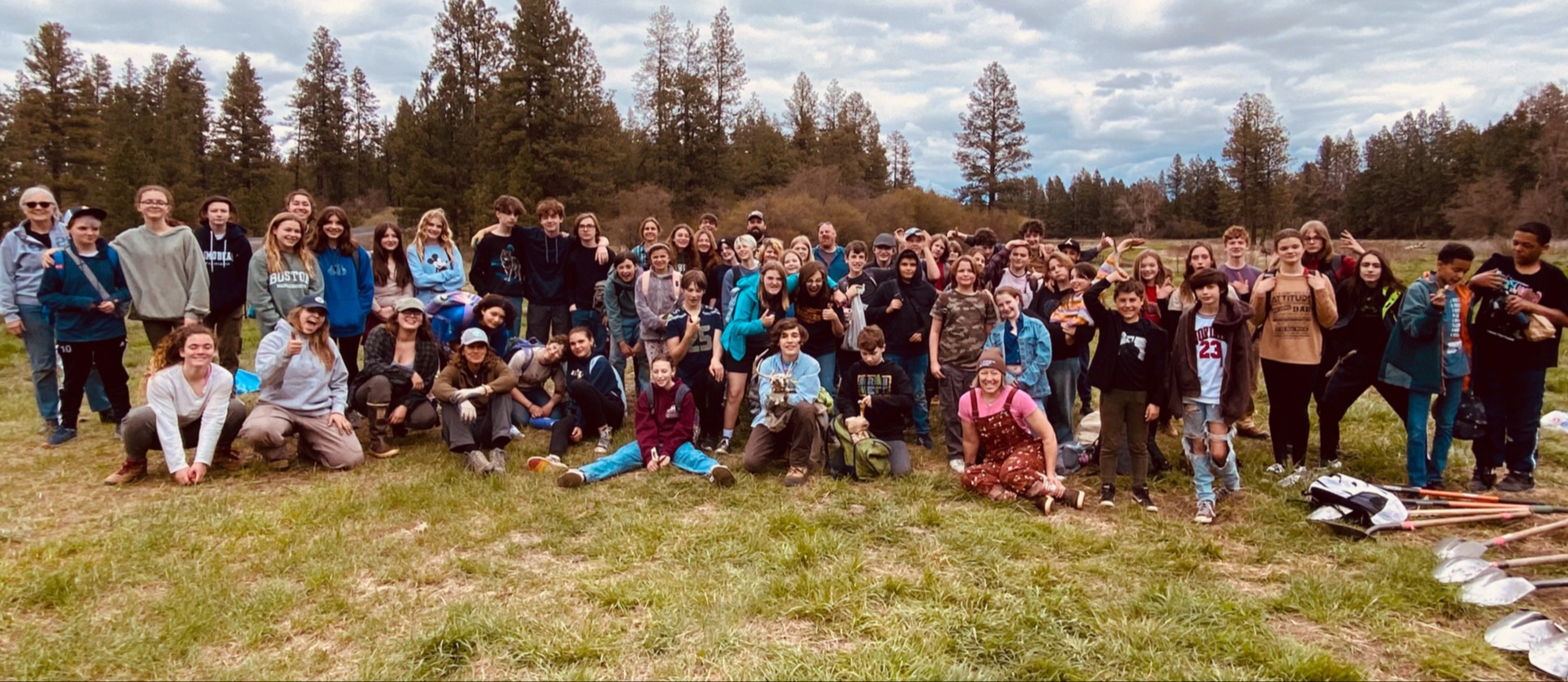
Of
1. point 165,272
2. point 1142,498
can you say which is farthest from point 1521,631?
point 165,272

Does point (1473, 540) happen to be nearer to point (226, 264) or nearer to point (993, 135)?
point (226, 264)

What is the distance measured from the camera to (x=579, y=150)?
31.0m

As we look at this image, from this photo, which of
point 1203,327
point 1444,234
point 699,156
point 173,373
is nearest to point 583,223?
point 173,373

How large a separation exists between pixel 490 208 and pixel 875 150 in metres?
29.5

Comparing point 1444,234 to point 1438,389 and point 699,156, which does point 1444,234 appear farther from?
point 1438,389

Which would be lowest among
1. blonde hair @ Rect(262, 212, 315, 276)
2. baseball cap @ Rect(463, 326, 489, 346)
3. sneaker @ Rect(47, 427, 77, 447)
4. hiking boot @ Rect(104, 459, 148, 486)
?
hiking boot @ Rect(104, 459, 148, 486)

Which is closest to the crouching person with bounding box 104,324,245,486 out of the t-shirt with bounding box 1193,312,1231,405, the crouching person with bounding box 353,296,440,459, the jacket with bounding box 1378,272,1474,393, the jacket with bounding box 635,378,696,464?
the crouching person with bounding box 353,296,440,459

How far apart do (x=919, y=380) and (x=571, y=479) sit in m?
3.28

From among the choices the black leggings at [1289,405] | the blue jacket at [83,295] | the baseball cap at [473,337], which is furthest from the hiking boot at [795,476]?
the blue jacket at [83,295]

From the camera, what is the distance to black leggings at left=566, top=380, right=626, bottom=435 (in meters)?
6.95

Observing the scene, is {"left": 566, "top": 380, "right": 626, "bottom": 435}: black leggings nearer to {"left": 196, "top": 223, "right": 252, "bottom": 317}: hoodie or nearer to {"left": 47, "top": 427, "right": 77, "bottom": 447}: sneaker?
{"left": 196, "top": 223, "right": 252, "bottom": 317}: hoodie

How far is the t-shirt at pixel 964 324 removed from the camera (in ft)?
21.0

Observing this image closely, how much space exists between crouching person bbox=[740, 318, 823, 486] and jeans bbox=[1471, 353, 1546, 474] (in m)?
4.89

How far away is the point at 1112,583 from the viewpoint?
13.5ft
